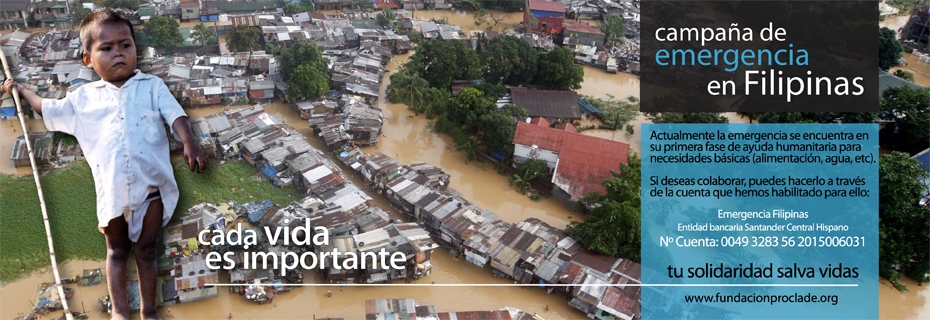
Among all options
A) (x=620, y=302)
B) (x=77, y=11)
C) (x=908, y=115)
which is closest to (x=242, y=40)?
(x=77, y=11)

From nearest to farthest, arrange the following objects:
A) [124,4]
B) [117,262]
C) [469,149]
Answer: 1. [117,262]
2. [469,149]
3. [124,4]

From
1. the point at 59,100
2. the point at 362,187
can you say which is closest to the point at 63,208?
the point at 59,100

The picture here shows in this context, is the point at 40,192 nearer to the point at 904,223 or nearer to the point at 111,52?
the point at 111,52

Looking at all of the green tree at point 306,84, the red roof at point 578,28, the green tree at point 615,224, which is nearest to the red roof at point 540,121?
the green tree at point 615,224

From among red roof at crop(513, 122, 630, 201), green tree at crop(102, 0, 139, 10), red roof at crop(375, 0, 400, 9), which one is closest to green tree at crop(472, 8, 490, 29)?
red roof at crop(375, 0, 400, 9)

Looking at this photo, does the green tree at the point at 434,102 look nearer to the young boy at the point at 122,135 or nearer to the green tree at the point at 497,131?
the green tree at the point at 497,131

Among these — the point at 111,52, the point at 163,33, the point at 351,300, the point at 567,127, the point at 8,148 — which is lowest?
the point at 351,300

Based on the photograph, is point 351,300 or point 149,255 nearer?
point 149,255

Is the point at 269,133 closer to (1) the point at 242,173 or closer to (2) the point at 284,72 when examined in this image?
(1) the point at 242,173
